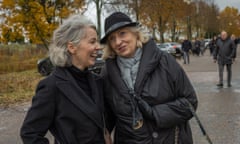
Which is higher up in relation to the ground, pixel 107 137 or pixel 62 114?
pixel 62 114

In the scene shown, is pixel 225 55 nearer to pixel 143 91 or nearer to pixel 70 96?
pixel 143 91

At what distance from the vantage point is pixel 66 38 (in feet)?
6.63

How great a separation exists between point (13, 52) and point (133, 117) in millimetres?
24666

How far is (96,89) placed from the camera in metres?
2.07

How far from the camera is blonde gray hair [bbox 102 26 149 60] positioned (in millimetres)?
2201

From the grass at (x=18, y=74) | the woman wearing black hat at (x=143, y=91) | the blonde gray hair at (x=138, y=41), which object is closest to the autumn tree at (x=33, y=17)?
the grass at (x=18, y=74)

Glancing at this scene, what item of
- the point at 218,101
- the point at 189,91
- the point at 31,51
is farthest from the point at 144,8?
the point at 189,91

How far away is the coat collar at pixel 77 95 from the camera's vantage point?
193 cm

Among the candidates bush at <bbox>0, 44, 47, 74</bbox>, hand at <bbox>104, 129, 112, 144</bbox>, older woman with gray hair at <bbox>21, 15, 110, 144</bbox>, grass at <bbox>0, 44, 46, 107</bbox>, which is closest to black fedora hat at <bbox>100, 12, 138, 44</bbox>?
older woman with gray hair at <bbox>21, 15, 110, 144</bbox>

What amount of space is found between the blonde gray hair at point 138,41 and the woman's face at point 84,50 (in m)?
0.20

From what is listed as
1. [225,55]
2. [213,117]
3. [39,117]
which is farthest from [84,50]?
[225,55]

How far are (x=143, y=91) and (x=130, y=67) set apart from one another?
0.20 m

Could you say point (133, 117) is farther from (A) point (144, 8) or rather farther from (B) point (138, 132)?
(A) point (144, 8)

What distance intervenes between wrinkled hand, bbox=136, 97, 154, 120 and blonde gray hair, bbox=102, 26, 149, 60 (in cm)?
41
